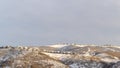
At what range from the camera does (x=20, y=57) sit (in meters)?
104

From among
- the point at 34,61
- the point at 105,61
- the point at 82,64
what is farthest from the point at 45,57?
the point at 105,61

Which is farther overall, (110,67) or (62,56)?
(62,56)

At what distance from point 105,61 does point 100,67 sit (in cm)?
491

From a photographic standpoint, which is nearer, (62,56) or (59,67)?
(59,67)

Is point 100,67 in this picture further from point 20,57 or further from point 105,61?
point 20,57

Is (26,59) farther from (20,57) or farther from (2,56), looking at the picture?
(2,56)

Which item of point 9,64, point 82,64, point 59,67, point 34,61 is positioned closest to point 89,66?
point 82,64

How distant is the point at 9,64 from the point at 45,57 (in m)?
12.0

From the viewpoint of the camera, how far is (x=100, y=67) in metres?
103

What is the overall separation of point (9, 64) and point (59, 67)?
48.3 ft

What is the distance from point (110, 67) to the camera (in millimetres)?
102938

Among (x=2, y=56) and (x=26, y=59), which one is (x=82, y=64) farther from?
(x=2, y=56)

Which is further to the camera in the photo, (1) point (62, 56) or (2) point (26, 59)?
(1) point (62, 56)

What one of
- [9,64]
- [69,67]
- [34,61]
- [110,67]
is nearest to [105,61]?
[110,67]
